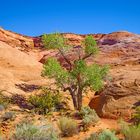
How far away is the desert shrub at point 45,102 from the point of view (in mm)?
19062

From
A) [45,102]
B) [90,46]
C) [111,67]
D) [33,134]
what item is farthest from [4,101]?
[111,67]

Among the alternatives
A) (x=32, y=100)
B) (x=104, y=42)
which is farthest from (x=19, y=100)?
(x=104, y=42)

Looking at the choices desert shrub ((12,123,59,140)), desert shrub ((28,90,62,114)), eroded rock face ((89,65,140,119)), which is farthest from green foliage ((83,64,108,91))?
desert shrub ((12,123,59,140))

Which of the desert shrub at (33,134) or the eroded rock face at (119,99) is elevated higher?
the eroded rock face at (119,99)

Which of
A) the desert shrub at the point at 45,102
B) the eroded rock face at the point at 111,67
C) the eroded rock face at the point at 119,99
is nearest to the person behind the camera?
the eroded rock face at the point at 119,99

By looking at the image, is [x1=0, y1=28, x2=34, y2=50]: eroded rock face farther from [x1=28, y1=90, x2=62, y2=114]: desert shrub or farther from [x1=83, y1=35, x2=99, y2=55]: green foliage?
[x1=28, y1=90, x2=62, y2=114]: desert shrub

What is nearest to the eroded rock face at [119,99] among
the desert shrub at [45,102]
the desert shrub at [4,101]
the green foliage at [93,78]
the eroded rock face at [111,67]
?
the eroded rock face at [111,67]

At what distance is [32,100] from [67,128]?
230 inches

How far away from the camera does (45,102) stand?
64.1ft

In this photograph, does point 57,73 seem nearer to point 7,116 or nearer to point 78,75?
point 78,75

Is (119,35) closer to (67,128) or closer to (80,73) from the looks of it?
(80,73)

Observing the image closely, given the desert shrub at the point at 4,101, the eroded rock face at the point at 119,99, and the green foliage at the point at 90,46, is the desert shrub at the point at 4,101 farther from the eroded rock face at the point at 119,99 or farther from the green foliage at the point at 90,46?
the green foliage at the point at 90,46

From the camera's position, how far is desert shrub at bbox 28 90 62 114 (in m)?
19.1

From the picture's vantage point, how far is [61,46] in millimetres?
22250
